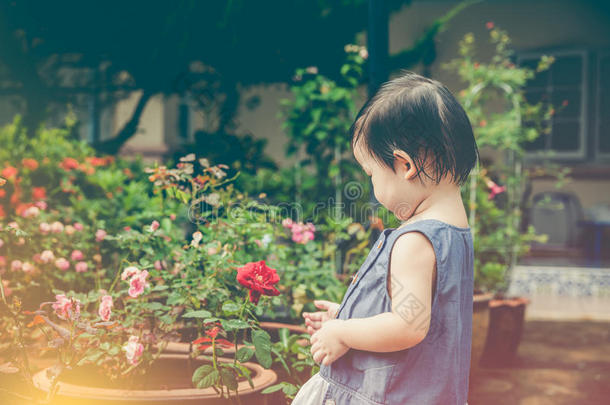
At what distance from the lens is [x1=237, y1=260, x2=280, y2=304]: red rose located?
5.11 feet

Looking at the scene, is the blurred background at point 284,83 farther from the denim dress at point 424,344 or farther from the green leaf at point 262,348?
the denim dress at point 424,344

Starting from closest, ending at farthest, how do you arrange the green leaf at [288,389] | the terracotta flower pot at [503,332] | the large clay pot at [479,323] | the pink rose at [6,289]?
the green leaf at [288,389], the pink rose at [6,289], the large clay pot at [479,323], the terracotta flower pot at [503,332]

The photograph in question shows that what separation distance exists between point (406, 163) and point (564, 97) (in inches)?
268

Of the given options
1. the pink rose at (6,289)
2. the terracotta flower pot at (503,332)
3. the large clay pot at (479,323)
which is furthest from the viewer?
the terracotta flower pot at (503,332)

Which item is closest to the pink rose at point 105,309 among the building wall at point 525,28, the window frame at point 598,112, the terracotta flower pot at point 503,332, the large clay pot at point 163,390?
the large clay pot at point 163,390

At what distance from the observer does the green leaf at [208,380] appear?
5.11 feet

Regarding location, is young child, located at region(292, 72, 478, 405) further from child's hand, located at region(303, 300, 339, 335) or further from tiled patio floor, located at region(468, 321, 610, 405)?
tiled patio floor, located at region(468, 321, 610, 405)

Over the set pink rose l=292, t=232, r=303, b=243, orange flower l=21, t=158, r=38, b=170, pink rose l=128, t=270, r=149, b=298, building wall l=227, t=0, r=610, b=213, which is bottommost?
pink rose l=128, t=270, r=149, b=298

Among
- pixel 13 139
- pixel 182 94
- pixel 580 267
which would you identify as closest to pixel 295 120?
pixel 182 94

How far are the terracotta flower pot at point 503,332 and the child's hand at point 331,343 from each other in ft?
8.18

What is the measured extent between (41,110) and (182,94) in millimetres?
1309

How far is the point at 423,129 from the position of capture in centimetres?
121

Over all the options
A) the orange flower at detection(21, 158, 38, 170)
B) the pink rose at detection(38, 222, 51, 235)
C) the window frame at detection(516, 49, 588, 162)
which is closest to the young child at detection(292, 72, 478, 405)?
the pink rose at detection(38, 222, 51, 235)

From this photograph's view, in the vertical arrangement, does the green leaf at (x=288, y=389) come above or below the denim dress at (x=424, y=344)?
below
